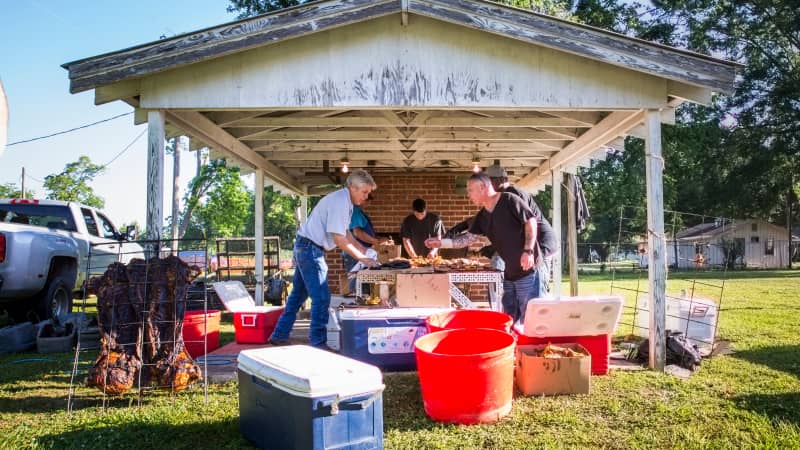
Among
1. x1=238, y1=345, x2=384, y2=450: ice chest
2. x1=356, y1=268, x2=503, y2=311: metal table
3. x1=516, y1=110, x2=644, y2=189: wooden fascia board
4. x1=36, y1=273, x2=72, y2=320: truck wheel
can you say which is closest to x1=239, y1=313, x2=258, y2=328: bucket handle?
x1=356, y1=268, x2=503, y2=311: metal table

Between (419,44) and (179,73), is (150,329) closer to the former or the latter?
(179,73)

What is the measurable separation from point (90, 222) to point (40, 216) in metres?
0.79

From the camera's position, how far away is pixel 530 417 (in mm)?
3748

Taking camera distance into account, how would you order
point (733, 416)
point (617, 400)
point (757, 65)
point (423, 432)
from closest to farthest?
point (423, 432) < point (733, 416) < point (617, 400) < point (757, 65)

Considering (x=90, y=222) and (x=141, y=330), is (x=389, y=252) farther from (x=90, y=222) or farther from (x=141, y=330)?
(x=141, y=330)

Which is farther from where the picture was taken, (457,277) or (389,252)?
(389,252)

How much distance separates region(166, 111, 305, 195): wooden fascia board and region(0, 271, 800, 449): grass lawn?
279 centimetres

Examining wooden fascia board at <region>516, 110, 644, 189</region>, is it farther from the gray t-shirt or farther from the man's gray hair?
the gray t-shirt

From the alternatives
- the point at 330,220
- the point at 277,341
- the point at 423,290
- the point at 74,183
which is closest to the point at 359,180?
the point at 330,220

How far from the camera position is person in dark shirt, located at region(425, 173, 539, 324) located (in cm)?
489

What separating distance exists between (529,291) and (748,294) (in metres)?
11.3

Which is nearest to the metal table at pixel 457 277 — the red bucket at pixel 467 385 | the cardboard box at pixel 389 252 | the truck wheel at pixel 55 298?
the red bucket at pixel 467 385

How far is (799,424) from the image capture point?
357 cm

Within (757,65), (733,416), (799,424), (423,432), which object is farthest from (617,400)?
(757,65)
